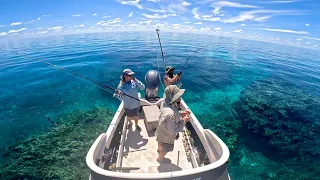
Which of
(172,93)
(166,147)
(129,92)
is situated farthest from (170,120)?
(129,92)

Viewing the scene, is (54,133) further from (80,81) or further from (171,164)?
(80,81)

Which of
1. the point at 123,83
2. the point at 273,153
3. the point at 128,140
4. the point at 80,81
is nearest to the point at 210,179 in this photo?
the point at 128,140

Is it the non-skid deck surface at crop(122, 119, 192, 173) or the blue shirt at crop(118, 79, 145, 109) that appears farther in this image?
the blue shirt at crop(118, 79, 145, 109)

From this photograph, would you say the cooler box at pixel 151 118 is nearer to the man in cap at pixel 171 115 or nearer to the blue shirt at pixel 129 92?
the blue shirt at pixel 129 92

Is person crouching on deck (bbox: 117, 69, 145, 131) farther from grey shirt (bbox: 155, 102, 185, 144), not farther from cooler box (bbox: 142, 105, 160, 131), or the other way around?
grey shirt (bbox: 155, 102, 185, 144)

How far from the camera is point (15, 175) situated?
19.2ft

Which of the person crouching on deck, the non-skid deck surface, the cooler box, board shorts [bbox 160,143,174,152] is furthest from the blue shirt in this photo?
board shorts [bbox 160,143,174,152]

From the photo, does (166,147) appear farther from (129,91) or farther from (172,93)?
(129,91)

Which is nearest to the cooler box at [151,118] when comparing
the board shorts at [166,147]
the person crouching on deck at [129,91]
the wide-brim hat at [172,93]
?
the person crouching on deck at [129,91]

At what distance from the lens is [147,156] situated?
4.68m

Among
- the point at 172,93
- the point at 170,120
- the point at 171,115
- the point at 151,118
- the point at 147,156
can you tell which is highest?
the point at 172,93

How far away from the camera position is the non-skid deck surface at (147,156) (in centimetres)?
429

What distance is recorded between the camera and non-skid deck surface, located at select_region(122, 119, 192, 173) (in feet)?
14.1

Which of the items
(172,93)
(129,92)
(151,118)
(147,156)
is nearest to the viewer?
(172,93)
